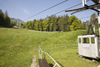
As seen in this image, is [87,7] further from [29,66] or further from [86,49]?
[29,66]

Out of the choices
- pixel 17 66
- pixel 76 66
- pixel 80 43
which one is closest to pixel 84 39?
pixel 80 43

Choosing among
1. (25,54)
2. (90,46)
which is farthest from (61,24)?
(90,46)

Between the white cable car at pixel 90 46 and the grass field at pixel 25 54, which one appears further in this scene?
Result: the grass field at pixel 25 54

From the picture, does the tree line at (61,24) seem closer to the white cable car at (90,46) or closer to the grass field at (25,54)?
the grass field at (25,54)

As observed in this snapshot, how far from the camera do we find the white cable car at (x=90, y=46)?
7.40m

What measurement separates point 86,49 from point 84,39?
1142 millimetres

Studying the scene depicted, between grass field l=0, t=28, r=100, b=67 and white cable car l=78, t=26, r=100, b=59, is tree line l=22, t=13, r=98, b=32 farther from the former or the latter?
white cable car l=78, t=26, r=100, b=59

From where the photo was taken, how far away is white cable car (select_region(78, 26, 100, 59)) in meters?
7.40

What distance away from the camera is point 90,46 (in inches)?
313

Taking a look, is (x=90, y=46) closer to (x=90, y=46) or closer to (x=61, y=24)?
(x=90, y=46)

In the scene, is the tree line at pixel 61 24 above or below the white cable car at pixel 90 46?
above

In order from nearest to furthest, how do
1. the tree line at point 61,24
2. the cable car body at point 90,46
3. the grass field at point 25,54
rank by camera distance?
the cable car body at point 90,46, the grass field at point 25,54, the tree line at point 61,24

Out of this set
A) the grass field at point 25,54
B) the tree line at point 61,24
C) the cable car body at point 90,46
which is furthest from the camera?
the tree line at point 61,24

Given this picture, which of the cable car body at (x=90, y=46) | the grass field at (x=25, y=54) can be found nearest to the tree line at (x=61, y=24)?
the grass field at (x=25, y=54)
